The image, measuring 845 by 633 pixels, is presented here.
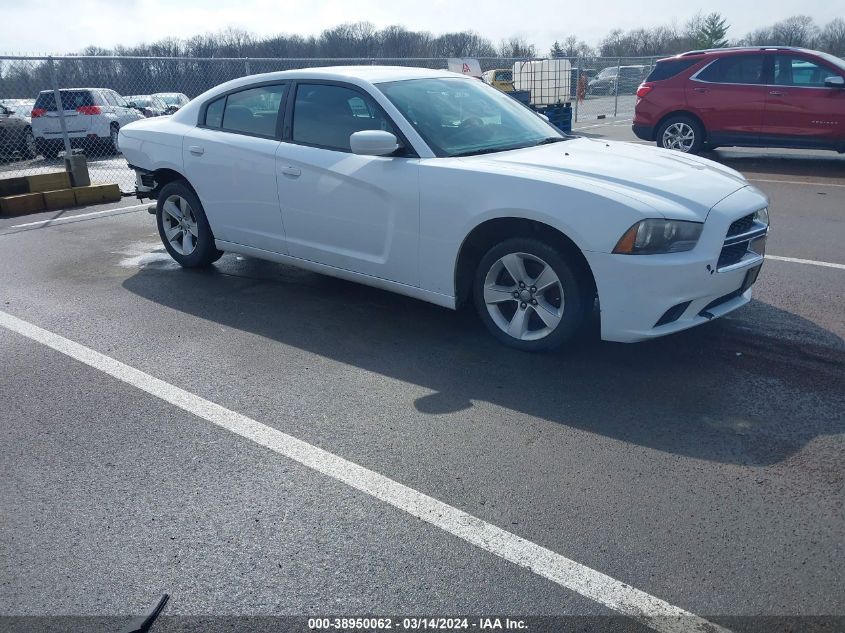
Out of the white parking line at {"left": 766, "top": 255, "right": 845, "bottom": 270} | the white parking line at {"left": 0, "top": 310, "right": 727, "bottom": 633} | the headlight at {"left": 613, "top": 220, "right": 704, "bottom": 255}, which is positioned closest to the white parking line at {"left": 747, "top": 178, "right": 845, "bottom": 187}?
the white parking line at {"left": 766, "top": 255, "right": 845, "bottom": 270}

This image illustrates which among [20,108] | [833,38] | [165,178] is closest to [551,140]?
[165,178]

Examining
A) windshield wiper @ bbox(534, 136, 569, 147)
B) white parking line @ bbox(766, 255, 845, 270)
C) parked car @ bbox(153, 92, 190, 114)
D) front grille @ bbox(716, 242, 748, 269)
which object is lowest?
white parking line @ bbox(766, 255, 845, 270)

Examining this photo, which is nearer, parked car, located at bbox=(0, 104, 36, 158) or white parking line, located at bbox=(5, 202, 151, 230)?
white parking line, located at bbox=(5, 202, 151, 230)

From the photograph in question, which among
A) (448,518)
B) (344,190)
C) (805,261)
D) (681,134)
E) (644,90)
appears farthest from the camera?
(644,90)

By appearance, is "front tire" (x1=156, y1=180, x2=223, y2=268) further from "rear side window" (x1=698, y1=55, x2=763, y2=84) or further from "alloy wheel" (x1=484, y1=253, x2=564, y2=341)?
"rear side window" (x1=698, y1=55, x2=763, y2=84)

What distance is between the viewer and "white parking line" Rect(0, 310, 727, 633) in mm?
2574

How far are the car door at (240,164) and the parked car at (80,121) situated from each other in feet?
36.3

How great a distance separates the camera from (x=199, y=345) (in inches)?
203

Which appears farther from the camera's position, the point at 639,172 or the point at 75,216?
the point at 75,216

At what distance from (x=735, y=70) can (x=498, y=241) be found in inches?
378

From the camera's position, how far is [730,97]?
12.5 metres

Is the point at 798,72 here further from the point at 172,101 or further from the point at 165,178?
the point at 172,101

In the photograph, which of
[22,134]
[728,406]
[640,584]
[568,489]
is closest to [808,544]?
[640,584]

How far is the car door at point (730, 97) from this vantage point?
12289 mm
